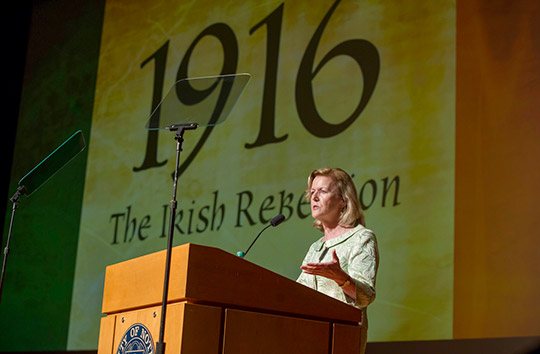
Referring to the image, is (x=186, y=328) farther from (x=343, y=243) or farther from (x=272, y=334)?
(x=343, y=243)

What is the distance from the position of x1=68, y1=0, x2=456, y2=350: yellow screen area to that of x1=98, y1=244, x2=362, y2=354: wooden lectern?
1.56 meters

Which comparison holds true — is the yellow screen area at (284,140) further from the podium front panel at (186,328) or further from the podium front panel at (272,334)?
the podium front panel at (186,328)

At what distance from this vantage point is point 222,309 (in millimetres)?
1883

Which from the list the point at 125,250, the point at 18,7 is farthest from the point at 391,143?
the point at 18,7

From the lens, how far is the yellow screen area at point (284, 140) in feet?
12.1

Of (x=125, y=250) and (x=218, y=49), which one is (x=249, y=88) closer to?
(x=218, y=49)

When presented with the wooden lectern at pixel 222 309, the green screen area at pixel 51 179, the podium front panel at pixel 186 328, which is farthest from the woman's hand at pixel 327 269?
the green screen area at pixel 51 179

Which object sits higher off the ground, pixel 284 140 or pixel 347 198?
pixel 284 140

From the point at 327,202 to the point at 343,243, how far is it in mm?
→ 207

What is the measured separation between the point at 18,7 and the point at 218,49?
7.47 ft

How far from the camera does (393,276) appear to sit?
3.72 metres

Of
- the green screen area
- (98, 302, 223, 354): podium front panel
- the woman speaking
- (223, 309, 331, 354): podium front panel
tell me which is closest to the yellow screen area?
the green screen area

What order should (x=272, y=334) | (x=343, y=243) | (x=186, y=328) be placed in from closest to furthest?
(x=186, y=328) < (x=272, y=334) < (x=343, y=243)

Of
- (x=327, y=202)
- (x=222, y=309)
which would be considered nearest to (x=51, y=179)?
(x=327, y=202)
